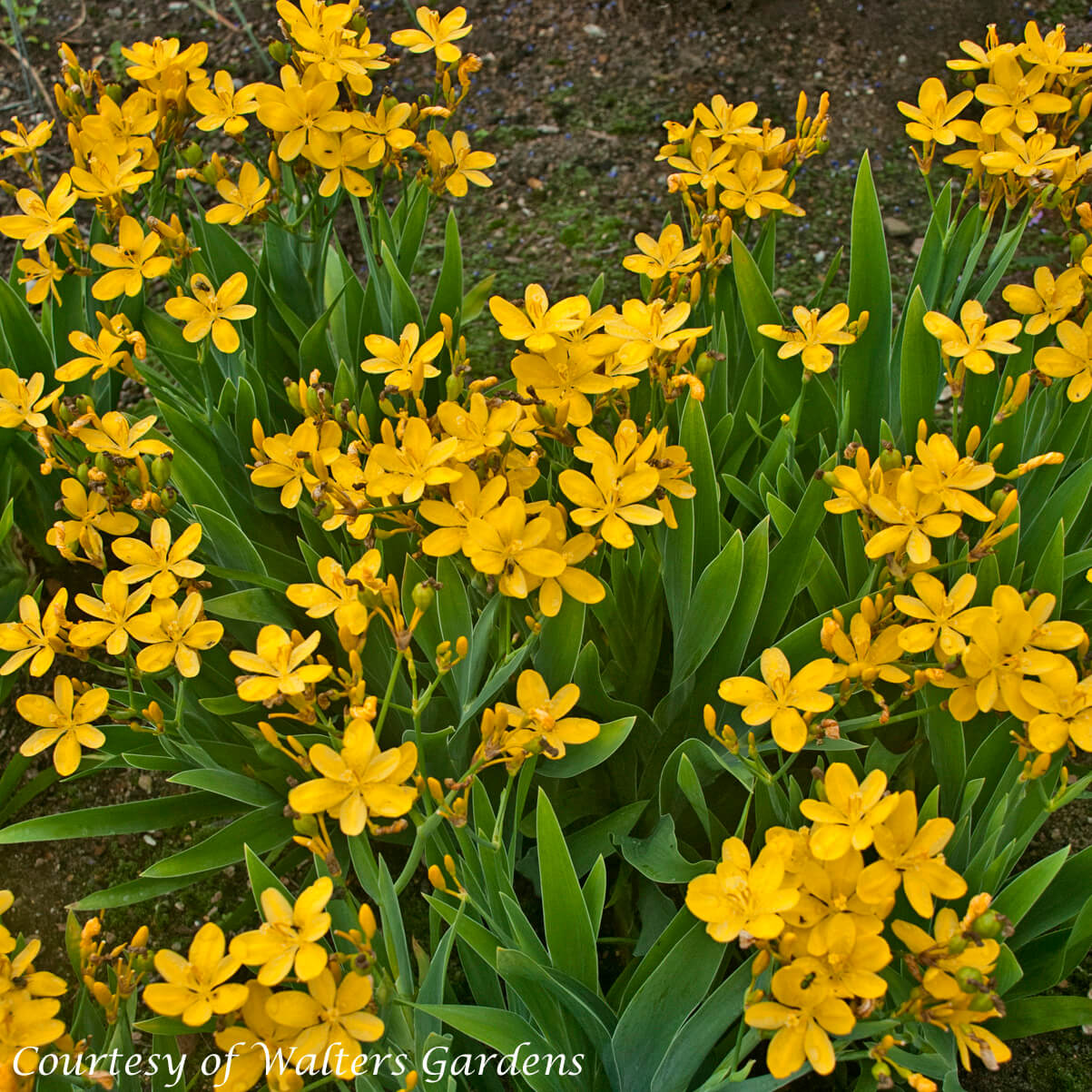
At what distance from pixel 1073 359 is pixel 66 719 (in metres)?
1.64

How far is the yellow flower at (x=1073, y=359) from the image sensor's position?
5.42 ft

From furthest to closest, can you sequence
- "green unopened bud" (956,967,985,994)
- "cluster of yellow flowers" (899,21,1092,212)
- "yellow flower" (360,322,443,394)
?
"cluster of yellow flowers" (899,21,1092,212)
"yellow flower" (360,322,443,394)
"green unopened bud" (956,967,985,994)

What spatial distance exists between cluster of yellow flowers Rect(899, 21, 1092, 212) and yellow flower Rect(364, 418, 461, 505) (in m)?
1.07

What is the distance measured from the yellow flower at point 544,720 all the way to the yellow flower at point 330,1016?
334 millimetres

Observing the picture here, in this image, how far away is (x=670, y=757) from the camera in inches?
62.2

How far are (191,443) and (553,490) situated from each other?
683 mm

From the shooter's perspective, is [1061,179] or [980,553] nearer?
[980,553]

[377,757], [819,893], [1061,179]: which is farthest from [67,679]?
[1061,179]

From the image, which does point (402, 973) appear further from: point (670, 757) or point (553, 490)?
point (553, 490)

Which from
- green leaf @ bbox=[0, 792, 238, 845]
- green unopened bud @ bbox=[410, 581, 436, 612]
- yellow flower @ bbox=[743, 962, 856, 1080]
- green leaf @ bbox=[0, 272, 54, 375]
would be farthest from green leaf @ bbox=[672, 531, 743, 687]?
green leaf @ bbox=[0, 272, 54, 375]

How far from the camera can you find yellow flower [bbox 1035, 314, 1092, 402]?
1.65m

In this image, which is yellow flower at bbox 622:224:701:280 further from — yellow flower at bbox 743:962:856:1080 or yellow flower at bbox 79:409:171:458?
yellow flower at bbox 743:962:856:1080

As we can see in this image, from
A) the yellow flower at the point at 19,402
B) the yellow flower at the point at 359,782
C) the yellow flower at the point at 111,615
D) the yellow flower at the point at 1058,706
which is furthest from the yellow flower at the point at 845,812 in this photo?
the yellow flower at the point at 19,402

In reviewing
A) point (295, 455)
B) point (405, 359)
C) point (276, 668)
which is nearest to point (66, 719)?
point (276, 668)
